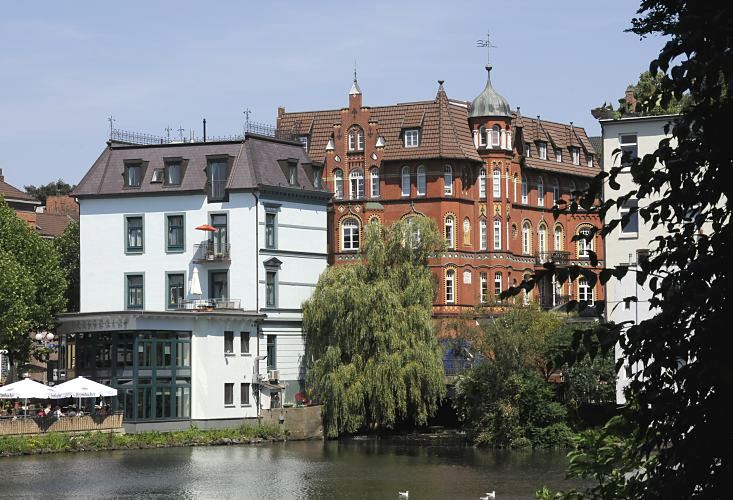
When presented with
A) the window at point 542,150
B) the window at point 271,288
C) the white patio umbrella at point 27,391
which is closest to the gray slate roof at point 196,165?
the window at point 271,288

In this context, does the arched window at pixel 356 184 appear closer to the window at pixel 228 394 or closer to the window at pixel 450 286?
the window at pixel 450 286

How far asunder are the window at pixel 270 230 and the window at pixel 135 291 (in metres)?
6.97

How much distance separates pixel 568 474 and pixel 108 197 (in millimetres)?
60182

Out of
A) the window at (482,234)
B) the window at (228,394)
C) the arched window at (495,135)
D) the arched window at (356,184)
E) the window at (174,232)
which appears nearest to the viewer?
the window at (228,394)

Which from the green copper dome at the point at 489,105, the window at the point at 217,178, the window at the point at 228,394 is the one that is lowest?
the window at the point at 228,394

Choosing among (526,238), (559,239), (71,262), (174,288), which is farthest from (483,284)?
(71,262)

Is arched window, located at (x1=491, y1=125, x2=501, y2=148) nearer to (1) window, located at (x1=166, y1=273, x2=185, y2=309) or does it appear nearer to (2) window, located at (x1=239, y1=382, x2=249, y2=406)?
(1) window, located at (x1=166, y1=273, x2=185, y2=309)

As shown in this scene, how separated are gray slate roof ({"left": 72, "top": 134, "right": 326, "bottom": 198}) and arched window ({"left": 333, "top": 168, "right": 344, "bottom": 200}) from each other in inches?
271

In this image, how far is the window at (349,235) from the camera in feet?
265

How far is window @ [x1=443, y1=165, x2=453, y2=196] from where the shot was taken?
261ft

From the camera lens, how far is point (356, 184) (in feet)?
265

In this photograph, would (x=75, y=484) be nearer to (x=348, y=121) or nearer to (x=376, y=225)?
(x=376, y=225)

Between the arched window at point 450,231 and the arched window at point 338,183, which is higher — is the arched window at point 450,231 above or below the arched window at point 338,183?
below

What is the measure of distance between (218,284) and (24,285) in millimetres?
9938
